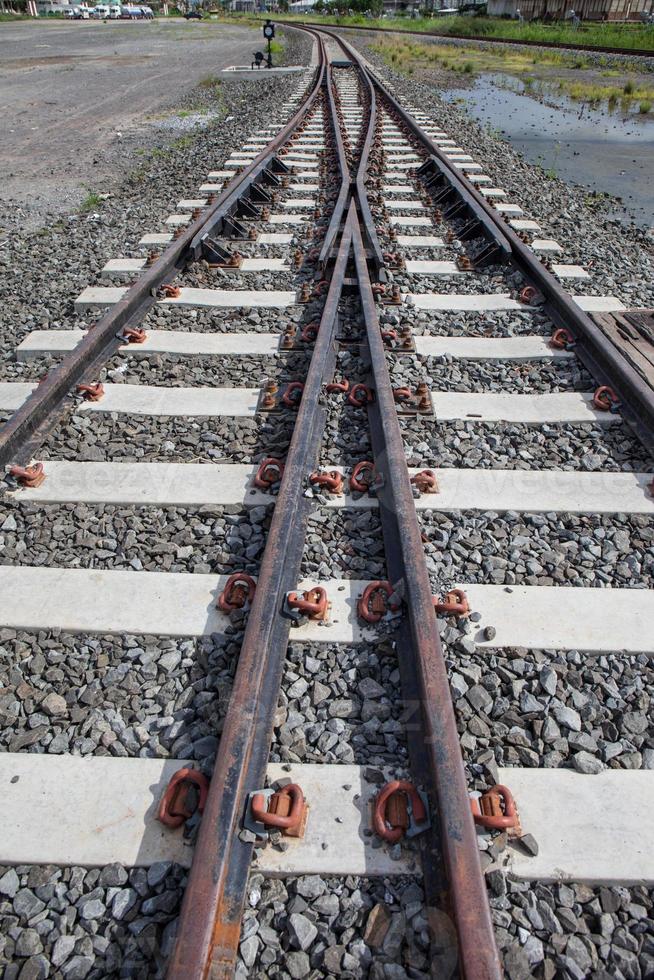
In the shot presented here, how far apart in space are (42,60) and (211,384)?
26.1 metres

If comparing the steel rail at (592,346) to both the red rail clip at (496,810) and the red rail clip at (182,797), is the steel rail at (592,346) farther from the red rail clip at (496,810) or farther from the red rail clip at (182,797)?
the red rail clip at (182,797)

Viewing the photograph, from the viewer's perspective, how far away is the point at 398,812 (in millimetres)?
1771

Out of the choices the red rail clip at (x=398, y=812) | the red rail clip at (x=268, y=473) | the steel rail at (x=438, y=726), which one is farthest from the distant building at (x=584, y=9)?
the red rail clip at (x=398, y=812)

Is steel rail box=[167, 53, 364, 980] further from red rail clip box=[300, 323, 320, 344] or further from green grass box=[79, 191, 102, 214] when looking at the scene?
green grass box=[79, 191, 102, 214]

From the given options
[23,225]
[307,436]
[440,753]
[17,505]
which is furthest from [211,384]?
[23,225]

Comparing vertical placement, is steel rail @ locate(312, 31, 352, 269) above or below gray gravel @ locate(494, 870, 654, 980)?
above

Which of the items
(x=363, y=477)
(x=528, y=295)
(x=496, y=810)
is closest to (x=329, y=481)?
(x=363, y=477)

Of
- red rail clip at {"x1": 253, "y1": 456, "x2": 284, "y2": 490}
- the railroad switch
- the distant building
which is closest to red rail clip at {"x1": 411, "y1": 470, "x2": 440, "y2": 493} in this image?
red rail clip at {"x1": 253, "y1": 456, "x2": 284, "y2": 490}

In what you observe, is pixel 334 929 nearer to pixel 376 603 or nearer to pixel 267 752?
pixel 267 752

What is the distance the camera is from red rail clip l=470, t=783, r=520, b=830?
1752 mm

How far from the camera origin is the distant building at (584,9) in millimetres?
43969

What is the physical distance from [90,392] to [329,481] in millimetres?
1613

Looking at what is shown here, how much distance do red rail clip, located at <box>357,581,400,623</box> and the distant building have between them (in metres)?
54.6

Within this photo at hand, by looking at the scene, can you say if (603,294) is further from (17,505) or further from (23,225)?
(23,225)
